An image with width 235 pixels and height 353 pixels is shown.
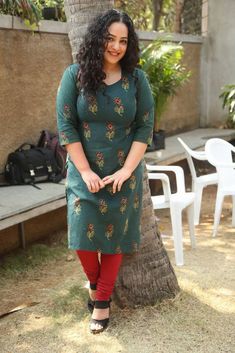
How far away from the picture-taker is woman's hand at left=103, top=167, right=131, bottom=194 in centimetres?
258

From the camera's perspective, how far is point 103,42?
249 cm

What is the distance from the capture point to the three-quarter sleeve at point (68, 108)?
256 centimetres

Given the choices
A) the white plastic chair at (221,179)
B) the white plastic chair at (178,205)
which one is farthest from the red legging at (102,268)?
the white plastic chair at (221,179)

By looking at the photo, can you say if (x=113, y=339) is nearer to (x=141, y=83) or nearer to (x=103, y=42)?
(x=141, y=83)

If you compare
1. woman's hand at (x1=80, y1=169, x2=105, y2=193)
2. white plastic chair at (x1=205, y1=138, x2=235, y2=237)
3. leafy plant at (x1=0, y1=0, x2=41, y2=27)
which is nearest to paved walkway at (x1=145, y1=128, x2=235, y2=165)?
white plastic chair at (x1=205, y1=138, x2=235, y2=237)

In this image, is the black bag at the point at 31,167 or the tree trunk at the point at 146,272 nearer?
the tree trunk at the point at 146,272

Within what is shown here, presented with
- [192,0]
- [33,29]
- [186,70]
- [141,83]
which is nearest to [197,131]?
[186,70]

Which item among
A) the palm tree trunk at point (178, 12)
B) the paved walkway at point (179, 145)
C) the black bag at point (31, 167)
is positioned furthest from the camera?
the palm tree trunk at point (178, 12)

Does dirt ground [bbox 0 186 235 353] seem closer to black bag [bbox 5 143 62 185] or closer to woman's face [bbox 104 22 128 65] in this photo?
black bag [bbox 5 143 62 185]

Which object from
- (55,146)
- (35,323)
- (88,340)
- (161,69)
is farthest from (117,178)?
(161,69)

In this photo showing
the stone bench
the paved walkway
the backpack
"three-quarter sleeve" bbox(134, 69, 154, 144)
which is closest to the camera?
"three-quarter sleeve" bbox(134, 69, 154, 144)

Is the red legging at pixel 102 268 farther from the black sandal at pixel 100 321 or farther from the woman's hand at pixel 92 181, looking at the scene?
the woman's hand at pixel 92 181

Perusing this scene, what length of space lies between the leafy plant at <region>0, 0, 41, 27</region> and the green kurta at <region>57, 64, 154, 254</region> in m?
2.38

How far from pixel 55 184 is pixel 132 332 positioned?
6.74 feet
